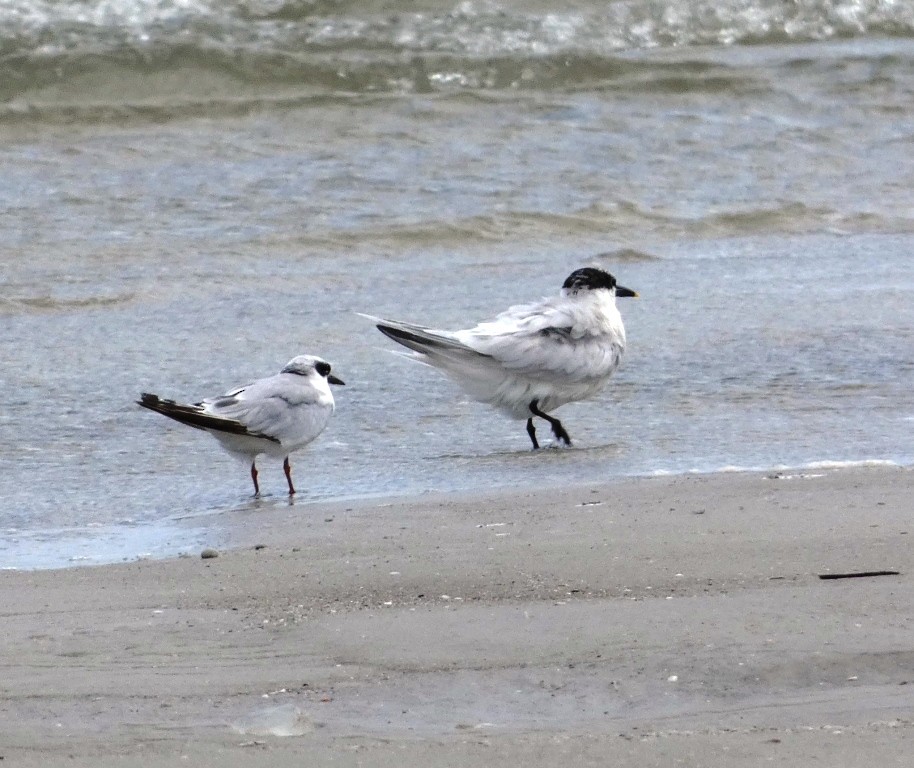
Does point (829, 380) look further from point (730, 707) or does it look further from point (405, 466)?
point (730, 707)

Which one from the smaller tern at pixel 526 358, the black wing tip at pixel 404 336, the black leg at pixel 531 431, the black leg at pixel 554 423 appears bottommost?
the black leg at pixel 531 431

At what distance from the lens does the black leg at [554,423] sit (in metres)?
5.46

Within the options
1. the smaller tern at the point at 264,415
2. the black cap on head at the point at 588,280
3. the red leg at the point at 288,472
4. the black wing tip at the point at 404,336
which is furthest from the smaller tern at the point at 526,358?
the red leg at the point at 288,472

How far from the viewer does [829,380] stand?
5.80m

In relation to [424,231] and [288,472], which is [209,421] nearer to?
[288,472]

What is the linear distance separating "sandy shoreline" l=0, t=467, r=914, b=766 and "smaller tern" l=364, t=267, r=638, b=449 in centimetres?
156

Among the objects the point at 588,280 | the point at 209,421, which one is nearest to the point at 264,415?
the point at 209,421

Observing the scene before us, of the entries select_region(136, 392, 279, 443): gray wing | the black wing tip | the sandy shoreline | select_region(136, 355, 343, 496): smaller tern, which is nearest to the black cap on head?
the black wing tip

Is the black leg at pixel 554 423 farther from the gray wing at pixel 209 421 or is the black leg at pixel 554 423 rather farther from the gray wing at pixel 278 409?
the gray wing at pixel 209 421

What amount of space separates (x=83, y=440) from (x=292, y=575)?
73.4 inches

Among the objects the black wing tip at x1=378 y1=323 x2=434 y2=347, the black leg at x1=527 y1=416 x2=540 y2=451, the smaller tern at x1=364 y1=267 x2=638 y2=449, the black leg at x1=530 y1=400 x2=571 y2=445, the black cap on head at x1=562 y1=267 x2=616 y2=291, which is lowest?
the black leg at x1=527 y1=416 x2=540 y2=451

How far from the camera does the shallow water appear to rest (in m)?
5.15

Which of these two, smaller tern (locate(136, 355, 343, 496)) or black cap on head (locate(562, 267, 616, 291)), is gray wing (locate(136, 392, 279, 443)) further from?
black cap on head (locate(562, 267, 616, 291))

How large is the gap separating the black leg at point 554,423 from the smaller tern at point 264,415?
77 cm
